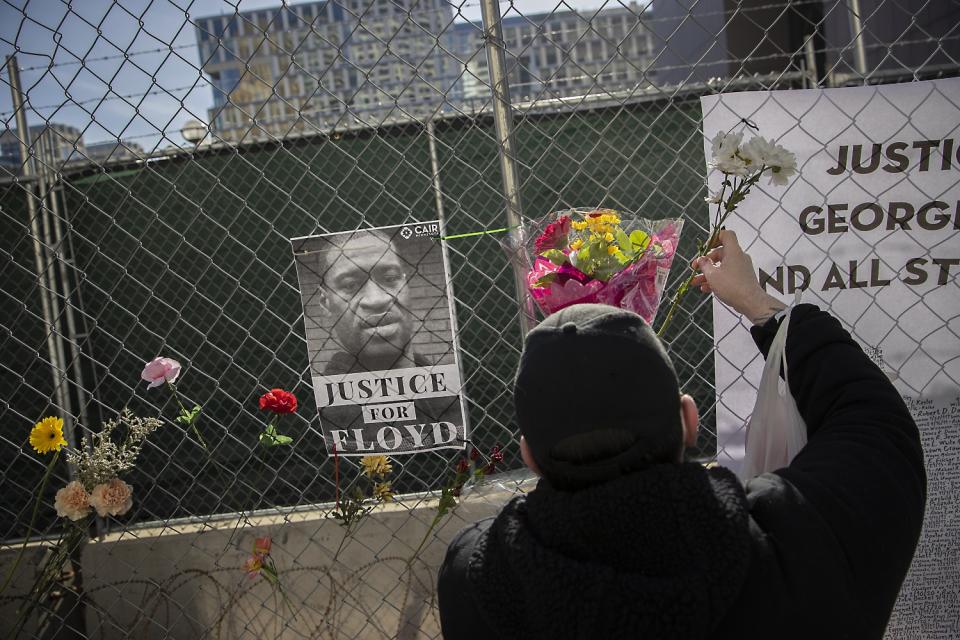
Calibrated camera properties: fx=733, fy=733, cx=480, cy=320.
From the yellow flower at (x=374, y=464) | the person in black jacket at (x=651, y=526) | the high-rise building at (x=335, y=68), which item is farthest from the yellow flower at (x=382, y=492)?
the high-rise building at (x=335, y=68)

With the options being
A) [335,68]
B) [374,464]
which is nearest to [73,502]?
[374,464]

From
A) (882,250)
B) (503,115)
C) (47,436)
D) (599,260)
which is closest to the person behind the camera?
(599,260)

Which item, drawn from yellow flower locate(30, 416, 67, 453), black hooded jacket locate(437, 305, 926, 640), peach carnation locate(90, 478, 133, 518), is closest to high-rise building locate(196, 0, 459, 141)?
yellow flower locate(30, 416, 67, 453)

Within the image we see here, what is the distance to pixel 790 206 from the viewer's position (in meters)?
2.14

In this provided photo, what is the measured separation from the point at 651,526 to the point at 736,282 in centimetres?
74

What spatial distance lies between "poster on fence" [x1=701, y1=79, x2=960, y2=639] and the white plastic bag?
0.63 metres

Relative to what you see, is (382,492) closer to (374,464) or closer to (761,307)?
(374,464)

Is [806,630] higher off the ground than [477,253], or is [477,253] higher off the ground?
[477,253]

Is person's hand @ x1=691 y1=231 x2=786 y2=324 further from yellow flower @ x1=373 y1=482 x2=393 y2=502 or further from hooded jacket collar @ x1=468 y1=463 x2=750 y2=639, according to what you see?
yellow flower @ x1=373 y1=482 x2=393 y2=502

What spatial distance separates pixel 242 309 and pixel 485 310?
1.77 metres

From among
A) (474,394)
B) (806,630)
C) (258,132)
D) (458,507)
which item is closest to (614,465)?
(806,630)

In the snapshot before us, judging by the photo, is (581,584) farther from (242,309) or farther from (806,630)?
(242,309)

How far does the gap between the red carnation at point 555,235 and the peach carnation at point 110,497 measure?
155 centimetres

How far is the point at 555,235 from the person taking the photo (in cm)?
159
